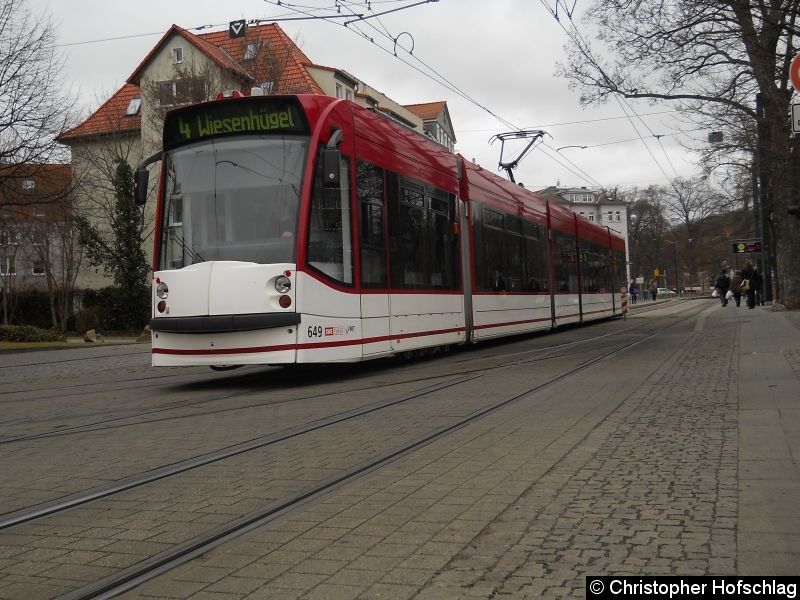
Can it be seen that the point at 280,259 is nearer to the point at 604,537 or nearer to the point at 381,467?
the point at 381,467

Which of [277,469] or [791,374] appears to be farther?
[791,374]

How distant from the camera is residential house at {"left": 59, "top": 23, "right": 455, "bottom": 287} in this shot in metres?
30.1

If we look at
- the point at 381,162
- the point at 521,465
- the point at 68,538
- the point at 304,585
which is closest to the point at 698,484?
the point at 521,465

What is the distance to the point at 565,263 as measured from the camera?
80.0 feet

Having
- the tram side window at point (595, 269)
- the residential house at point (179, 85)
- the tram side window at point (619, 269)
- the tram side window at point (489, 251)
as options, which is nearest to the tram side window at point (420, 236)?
the tram side window at point (489, 251)

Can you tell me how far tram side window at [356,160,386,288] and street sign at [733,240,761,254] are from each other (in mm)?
24932

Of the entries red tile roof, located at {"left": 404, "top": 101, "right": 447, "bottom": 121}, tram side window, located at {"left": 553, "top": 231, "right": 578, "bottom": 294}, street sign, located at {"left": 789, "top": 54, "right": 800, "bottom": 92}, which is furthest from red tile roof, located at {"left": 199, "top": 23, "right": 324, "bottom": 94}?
red tile roof, located at {"left": 404, "top": 101, "right": 447, "bottom": 121}

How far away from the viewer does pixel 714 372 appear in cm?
Result: 1148

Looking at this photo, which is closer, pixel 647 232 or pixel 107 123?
pixel 107 123

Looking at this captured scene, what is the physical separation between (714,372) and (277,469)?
7.40 meters

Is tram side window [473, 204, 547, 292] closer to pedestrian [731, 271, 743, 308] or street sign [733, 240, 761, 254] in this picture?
street sign [733, 240, 761, 254]

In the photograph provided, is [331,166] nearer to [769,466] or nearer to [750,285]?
[769,466]

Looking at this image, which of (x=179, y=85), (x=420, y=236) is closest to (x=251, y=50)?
(x=179, y=85)

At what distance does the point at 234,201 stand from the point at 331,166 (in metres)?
1.34
